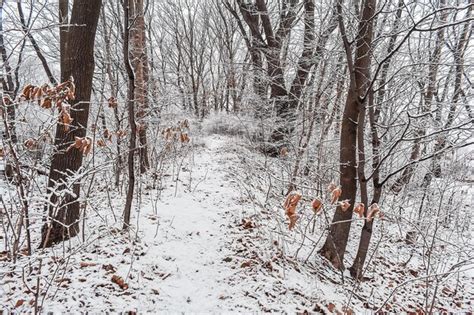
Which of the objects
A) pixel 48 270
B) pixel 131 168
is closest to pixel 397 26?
pixel 131 168

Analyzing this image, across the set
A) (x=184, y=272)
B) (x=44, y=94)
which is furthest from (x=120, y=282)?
(x=44, y=94)

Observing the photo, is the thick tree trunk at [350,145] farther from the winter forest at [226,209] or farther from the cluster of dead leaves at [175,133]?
the cluster of dead leaves at [175,133]

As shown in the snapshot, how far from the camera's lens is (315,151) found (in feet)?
22.8

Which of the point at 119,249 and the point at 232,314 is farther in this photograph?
the point at 119,249

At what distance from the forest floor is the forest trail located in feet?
0.04

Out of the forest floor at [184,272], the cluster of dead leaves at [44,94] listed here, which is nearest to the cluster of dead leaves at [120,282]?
the forest floor at [184,272]

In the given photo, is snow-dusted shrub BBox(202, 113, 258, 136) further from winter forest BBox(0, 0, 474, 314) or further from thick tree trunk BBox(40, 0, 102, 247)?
thick tree trunk BBox(40, 0, 102, 247)

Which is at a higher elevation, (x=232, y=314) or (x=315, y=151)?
(x=315, y=151)

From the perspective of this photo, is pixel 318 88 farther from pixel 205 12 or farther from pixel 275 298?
pixel 205 12

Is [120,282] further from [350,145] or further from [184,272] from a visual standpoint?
[350,145]

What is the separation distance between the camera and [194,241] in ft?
12.5

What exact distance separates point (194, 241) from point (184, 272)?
70 centimetres

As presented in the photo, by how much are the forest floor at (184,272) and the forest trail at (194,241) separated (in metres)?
0.01

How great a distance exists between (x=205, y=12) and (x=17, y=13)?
15.2 m
